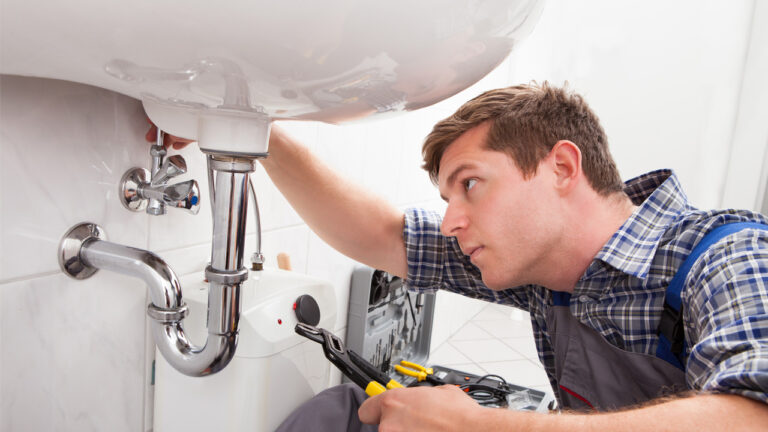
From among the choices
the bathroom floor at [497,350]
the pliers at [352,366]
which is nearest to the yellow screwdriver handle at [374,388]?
the pliers at [352,366]

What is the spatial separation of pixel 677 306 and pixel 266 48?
0.64m

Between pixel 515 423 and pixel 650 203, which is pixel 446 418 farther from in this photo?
pixel 650 203

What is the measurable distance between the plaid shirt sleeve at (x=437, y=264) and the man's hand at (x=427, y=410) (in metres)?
0.37

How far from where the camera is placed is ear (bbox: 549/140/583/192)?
0.81 metres

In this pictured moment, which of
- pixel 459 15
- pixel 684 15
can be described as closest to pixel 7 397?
pixel 459 15

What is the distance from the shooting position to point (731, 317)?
546 millimetres

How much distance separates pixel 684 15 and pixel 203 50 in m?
2.63

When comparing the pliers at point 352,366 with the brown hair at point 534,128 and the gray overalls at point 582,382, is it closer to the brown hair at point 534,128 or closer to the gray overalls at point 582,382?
the gray overalls at point 582,382

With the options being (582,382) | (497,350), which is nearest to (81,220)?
(582,382)

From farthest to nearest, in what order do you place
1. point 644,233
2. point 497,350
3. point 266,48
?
point 497,350 → point 644,233 → point 266,48

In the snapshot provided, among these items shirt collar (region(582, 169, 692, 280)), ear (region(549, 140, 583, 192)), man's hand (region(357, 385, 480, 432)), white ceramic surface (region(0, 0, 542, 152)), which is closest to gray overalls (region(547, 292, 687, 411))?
shirt collar (region(582, 169, 692, 280))

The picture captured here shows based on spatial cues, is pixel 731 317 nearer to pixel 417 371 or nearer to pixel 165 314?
pixel 165 314

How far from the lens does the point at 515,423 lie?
52cm

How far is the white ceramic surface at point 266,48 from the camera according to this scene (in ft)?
1.02
